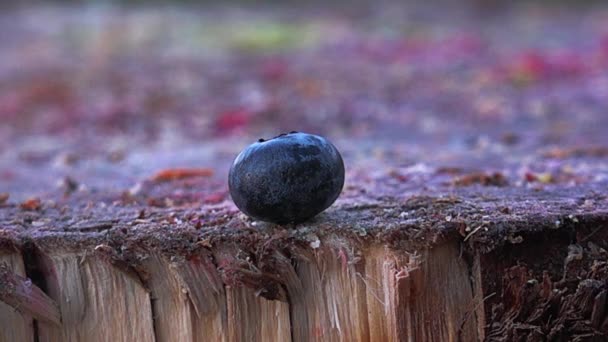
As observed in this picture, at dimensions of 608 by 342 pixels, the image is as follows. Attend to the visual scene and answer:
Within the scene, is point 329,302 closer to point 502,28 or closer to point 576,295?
point 576,295

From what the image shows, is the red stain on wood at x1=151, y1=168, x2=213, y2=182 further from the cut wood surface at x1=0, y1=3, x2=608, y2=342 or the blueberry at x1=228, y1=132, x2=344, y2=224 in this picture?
the blueberry at x1=228, y1=132, x2=344, y2=224

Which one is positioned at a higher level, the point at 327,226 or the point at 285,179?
the point at 285,179

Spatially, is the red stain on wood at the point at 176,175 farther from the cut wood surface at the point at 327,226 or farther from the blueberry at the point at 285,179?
the blueberry at the point at 285,179

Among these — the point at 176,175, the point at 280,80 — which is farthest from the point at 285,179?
the point at 280,80

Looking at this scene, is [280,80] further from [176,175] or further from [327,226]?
[327,226]

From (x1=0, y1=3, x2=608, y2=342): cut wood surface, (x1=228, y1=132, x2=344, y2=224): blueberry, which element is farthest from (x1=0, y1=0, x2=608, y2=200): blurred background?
(x1=228, y1=132, x2=344, y2=224): blueberry

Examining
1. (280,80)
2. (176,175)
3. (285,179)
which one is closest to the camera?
(285,179)

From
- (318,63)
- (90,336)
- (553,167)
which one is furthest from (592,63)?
(90,336)
